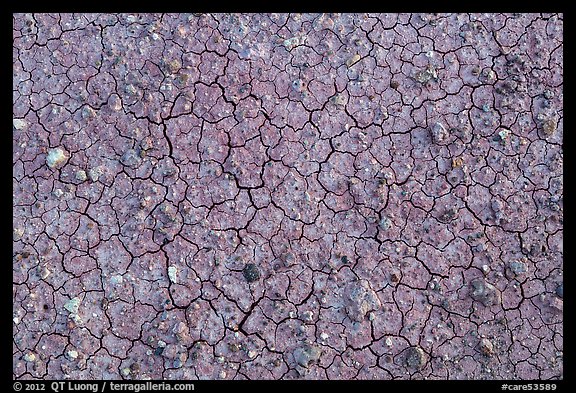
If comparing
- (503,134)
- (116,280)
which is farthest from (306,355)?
(503,134)

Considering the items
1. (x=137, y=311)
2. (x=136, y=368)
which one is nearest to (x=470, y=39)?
(x=137, y=311)

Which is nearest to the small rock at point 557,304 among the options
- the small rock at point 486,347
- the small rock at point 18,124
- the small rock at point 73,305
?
the small rock at point 486,347

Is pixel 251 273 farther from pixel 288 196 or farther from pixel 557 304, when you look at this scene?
pixel 557 304

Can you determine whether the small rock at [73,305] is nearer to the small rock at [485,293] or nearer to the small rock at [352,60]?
the small rock at [352,60]

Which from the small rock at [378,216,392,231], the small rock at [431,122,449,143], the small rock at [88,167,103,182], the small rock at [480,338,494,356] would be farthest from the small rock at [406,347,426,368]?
the small rock at [88,167,103,182]

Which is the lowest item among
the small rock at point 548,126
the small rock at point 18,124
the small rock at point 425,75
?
the small rock at point 548,126
